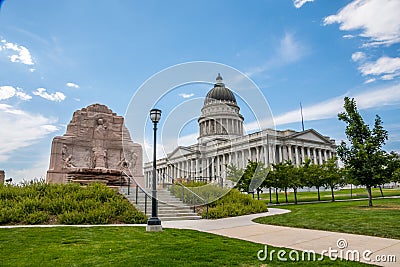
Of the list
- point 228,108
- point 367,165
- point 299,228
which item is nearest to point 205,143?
point 228,108

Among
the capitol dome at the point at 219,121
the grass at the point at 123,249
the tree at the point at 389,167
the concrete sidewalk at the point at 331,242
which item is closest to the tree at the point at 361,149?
the tree at the point at 389,167

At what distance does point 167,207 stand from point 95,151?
24.2 feet

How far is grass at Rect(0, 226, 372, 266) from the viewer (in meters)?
5.48

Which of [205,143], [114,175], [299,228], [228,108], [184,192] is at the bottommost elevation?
[299,228]

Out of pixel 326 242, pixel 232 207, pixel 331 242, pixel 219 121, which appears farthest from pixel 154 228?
pixel 219 121

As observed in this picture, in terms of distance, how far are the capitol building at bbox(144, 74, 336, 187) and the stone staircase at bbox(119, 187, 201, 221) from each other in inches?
2276

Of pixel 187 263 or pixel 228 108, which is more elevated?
pixel 228 108

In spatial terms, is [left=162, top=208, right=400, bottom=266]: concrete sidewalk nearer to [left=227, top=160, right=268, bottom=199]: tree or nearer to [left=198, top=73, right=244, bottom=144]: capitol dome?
[left=227, top=160, right=268, bottom=199]: tree

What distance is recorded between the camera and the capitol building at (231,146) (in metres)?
78.9

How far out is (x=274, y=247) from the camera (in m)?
7.08

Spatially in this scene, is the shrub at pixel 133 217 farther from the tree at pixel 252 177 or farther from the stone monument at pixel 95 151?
the tree at pixel 252 177

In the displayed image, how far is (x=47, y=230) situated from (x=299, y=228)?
29.3ft

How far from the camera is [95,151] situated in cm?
1950

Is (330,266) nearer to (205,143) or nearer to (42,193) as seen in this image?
(42,193)
